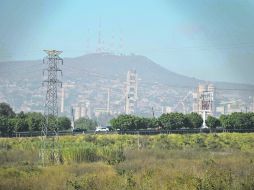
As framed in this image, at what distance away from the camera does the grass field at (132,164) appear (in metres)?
17.2

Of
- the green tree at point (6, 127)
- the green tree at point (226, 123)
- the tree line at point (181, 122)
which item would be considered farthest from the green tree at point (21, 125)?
the green tree at point (226, 123)

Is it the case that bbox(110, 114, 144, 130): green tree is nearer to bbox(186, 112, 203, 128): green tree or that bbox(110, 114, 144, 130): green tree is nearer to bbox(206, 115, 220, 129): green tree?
bbox(186, 112, 203, 128): green tree

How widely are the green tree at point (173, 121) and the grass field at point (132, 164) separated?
699 inches

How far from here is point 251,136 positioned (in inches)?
2445

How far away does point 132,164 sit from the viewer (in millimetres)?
28250

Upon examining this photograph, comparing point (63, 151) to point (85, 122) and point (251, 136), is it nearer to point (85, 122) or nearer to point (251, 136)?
point (251, 136)

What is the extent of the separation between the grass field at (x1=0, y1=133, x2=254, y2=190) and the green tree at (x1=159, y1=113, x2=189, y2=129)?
17745 millimetres

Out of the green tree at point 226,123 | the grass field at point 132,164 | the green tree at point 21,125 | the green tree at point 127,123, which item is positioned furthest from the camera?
the green tree at point 226,123

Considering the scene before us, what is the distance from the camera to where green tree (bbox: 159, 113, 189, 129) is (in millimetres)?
79812

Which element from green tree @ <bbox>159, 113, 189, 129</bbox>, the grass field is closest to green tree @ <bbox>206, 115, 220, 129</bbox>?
green tree @ <bbox>159, 113, 189, 129</bbox>

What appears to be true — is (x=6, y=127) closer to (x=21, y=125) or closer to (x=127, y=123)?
(x=21, y=125)

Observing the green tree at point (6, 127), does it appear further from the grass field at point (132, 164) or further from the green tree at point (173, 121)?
the green tree at point (173, 121)

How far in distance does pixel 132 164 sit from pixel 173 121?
52487 mm

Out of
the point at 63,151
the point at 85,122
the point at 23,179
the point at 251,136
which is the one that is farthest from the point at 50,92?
the point at 85,122
